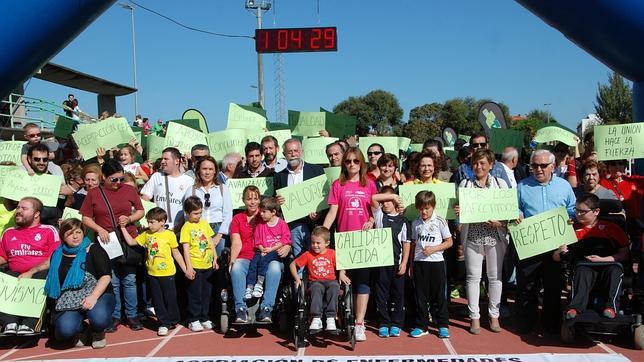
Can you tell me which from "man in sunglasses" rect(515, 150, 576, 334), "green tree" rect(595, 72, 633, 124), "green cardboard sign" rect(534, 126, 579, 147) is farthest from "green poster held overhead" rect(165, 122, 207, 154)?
"green tree" rect(595, 72, 633, 124)

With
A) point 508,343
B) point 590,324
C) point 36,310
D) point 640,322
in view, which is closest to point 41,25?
point 36,310

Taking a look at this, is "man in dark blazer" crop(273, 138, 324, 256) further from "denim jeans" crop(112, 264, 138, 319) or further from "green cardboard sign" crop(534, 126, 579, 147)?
"green cardboard sign" crop(534, 126, 579, 147)

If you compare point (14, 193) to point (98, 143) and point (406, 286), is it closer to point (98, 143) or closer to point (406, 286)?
point (98, 143)

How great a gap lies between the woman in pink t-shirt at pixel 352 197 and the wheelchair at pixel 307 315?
1.10 ft

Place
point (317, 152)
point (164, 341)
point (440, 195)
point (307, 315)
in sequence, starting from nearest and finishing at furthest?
point (307, 315), point (164, 341), point (440, 195), point (317, 152)

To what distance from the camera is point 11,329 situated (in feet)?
20.6

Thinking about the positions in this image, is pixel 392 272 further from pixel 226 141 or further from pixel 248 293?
pixel 226 141

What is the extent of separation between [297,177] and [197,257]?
1.46m

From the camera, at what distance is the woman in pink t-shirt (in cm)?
668

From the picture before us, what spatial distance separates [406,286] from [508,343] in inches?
48.2

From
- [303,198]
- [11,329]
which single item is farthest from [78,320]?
[303,198]

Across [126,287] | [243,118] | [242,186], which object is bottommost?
[126,287]

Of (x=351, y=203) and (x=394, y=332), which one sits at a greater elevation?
(x=351, y=203)

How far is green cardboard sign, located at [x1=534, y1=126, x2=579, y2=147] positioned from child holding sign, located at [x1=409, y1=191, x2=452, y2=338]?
12.4 feet
